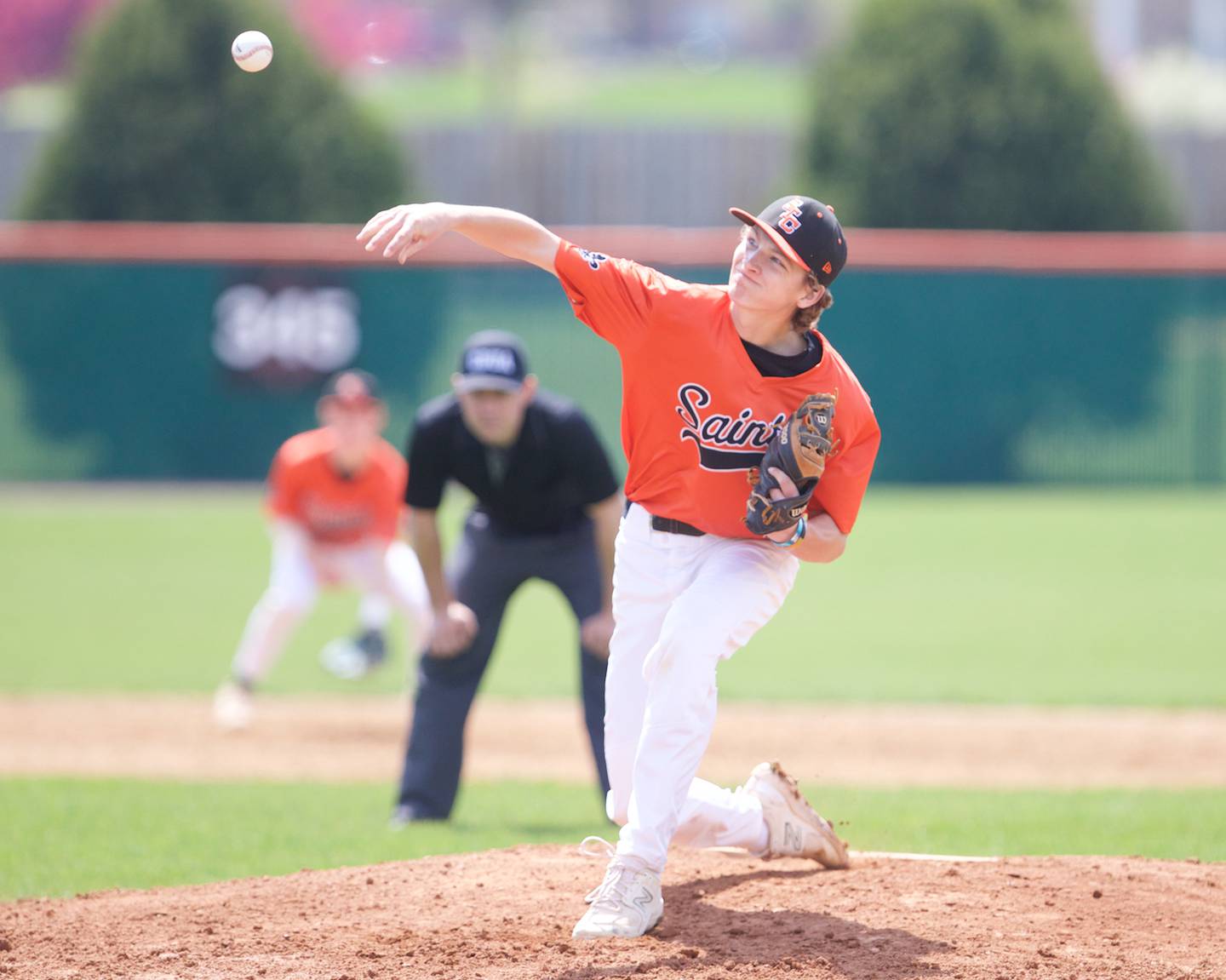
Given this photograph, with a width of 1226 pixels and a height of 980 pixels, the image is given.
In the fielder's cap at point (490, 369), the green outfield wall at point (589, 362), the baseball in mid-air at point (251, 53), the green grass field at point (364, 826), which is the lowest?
the green grass field at point (364, 826)

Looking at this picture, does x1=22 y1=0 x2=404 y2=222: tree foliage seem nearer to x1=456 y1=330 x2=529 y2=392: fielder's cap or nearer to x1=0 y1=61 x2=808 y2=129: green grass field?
x1=456 y1=330 x2=529 y2=392: fielder's cap

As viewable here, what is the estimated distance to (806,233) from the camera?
14.6 feet

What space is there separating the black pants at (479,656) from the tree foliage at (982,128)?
50.6 ft

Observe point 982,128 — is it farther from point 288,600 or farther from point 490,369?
point 490,369

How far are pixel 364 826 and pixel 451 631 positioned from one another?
2.92 ft

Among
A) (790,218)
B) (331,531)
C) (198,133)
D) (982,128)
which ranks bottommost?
(331,531)

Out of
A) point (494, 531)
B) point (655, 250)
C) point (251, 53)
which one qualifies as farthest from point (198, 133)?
point (251, 53)

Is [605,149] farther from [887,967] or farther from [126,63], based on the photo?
[887,967]

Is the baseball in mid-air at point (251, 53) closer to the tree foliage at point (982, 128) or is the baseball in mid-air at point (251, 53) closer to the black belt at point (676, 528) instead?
the black belt at point (676, 528)

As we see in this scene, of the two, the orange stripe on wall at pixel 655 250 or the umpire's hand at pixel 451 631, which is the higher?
the orange stripe on wall at pixel 655 250

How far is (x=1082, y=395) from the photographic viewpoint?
18.5 meters

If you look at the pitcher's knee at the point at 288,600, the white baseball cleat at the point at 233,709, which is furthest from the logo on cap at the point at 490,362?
the white baseball cleat at the point at 233,709

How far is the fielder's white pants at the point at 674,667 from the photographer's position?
4.40 m

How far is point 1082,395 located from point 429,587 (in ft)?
43.2
